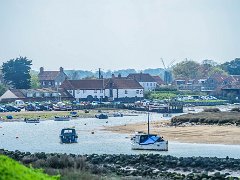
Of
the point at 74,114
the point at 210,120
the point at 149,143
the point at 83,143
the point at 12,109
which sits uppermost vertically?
the point at 12,109

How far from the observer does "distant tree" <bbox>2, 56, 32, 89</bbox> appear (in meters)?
173

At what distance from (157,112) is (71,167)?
4059 inches

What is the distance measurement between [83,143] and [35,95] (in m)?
88.6

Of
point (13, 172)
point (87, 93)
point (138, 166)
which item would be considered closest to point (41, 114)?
point (87, 93)

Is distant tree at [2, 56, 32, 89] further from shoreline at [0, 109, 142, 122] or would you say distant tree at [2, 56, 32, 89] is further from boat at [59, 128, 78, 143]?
boat at [59, 128, 78, 143]

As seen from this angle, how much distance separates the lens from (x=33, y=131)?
97500 millimetres

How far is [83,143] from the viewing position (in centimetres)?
7694

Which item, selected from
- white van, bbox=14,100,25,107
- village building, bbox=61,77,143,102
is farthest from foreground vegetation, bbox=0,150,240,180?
village building, bbox=61,77,143,102

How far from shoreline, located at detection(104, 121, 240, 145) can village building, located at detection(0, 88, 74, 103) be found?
2452 inches

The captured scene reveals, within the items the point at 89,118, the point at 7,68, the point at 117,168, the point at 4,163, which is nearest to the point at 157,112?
the point at 89,118

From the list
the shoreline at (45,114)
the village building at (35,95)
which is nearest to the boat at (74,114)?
the shoreline at (45,114)

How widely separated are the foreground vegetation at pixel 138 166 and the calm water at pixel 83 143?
7.95 m

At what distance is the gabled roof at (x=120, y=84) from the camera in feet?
554

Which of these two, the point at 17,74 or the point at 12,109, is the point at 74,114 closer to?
the point at 12,109
